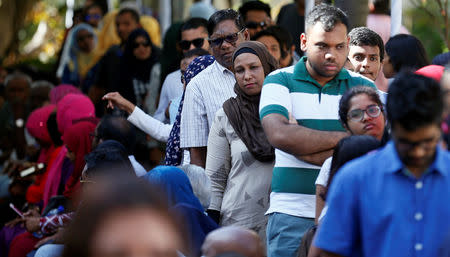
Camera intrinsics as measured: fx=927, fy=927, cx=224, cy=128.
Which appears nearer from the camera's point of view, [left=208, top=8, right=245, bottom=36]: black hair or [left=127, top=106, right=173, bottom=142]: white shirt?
[left=208, top=8, right=245, bottom=36]: black hair

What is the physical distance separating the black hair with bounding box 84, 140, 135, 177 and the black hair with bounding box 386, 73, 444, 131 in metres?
3.27

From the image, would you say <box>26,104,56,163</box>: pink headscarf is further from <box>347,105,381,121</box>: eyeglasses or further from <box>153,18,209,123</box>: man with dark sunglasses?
<box>347,105,381,121</box>: eyeglasses

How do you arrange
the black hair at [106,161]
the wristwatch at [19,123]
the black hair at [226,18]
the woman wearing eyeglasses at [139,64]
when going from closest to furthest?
the black hair at [106,161] → the black hair at [226,18] → the woman wearing eyeglasses at [139,64] → the wristwatch at [19,123]

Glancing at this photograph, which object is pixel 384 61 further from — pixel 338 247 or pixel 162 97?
pixel 338 247

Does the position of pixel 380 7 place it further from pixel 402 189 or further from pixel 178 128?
pixel 402 189

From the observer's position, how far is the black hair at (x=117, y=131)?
7457 millimetres

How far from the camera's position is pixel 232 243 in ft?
13.7

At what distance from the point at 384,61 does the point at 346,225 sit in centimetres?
335

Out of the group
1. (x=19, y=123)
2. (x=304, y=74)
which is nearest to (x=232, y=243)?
(x=304, y=74)

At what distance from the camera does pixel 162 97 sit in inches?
344

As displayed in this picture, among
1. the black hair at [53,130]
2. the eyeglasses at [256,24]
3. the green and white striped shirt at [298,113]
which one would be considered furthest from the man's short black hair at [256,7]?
the green and white striped shirt at [298,113]

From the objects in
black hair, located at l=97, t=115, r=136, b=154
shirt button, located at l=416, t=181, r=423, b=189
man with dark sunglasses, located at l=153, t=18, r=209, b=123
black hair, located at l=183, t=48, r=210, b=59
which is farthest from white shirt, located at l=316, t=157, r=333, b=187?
man with dark sunglasses, located at l=153, t=18, r=209, b=123

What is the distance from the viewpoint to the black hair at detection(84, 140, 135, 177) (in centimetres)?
646

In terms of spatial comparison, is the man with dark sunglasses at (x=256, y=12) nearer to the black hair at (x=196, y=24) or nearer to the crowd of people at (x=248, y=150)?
the crowd of people at (x=248, y=150)
